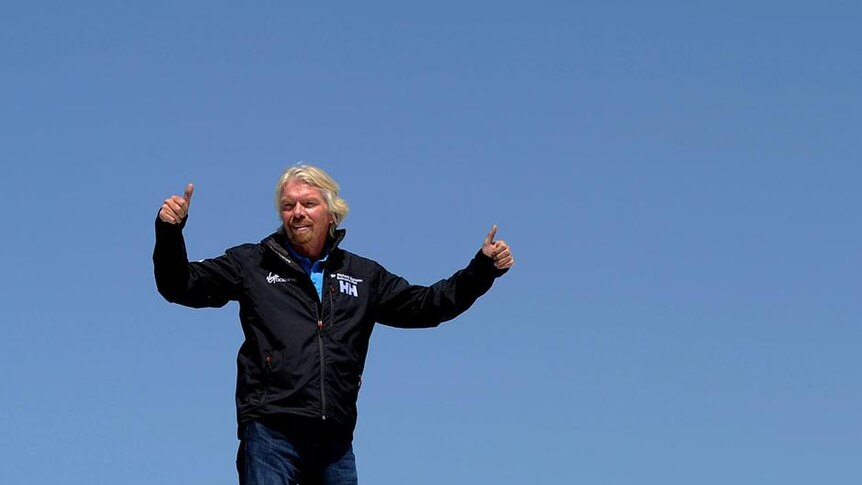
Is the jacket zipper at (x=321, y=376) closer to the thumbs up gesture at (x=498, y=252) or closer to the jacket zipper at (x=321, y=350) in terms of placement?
the jacket zipper at (x=321, y=350)

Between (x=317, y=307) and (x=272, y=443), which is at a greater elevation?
(x=317, y=307)

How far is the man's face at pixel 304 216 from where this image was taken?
1066 cm

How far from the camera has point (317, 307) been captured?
34.2ft

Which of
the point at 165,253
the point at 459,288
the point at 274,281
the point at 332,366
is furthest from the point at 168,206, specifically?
the point at 459,288

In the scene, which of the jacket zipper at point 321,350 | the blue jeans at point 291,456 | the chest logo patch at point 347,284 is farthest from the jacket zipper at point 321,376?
the chest logo patch at point 347,284

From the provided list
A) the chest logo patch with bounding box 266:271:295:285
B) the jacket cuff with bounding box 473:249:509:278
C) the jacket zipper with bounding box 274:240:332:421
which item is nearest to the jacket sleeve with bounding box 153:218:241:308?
the chest logo patch with bounding box 266:271:295:285

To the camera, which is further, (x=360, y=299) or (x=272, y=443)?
(x=360, y=299)

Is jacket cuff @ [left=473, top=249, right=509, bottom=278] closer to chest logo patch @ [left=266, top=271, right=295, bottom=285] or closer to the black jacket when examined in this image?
the black jacket

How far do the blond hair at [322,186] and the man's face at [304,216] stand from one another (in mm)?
41

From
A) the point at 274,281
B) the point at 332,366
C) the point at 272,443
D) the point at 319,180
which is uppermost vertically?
the point at 319,180

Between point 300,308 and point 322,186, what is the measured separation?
3.64 feet

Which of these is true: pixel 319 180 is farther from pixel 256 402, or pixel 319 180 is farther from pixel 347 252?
pixel 256 402

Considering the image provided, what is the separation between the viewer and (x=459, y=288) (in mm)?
11070

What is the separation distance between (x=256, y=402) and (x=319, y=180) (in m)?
1.96
